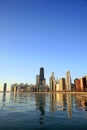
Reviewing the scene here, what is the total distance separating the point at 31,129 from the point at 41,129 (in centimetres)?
132

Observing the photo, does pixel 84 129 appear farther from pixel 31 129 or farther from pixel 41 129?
pixel 31 129

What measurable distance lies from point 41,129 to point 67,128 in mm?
3539

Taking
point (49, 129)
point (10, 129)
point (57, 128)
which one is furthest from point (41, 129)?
point (10, 129)

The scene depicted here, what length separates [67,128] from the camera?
2066 centimetres

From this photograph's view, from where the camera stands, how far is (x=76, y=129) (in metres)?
20.0

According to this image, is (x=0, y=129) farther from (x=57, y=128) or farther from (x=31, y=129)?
(x=57, y=128)

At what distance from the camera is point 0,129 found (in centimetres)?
1973

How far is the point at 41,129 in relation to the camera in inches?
779

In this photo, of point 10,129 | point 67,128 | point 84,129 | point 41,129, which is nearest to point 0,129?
point 10,129

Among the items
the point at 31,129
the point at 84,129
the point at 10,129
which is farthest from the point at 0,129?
the point at 84,129

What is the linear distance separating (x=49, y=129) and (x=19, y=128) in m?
3.96

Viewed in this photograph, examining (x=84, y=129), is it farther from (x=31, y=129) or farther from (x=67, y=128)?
(x=31, y=129)

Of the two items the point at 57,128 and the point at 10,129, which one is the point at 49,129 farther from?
the point at 10,129

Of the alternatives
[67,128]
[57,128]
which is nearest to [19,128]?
[57,128]
